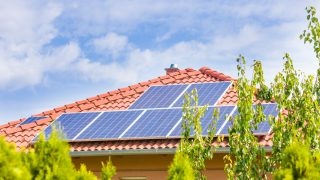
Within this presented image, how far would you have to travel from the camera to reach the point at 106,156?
16.0 metres

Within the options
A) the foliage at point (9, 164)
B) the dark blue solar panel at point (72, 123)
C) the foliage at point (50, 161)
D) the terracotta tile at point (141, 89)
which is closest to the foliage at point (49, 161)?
the foliage at point (50, 161)

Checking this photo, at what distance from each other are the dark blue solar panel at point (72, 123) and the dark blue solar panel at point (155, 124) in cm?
161

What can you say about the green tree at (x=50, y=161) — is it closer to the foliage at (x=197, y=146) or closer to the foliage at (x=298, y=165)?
the foliage at (x=298, y=165)

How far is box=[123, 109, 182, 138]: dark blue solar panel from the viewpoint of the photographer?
1553 centimetres

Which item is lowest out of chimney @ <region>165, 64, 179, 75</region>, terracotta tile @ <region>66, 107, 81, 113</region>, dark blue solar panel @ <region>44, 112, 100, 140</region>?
dark blue solar panel @ <region>44, 112, 100, 140</region>

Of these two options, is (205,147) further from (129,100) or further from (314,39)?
(129,100)

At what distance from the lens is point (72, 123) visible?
17.6m

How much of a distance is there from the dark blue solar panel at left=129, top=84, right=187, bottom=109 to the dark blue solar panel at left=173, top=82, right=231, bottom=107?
324mm

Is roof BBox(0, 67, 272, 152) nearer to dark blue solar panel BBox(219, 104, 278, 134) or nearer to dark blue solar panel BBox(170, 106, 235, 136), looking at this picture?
dark blue solar panel BBox(170, 106, 235, 136)

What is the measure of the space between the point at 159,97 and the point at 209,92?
1.44 meters

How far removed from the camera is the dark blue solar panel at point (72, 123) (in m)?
16.8

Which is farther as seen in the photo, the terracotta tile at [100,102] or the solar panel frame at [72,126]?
the terracotta tile at [100,102]

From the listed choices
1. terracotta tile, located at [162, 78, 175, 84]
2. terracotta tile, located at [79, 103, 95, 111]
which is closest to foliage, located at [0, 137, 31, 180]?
terracotta tile, located at [79, 103, 95, 111]

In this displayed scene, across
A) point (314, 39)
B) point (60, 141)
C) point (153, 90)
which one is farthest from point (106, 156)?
point (60, 141)
